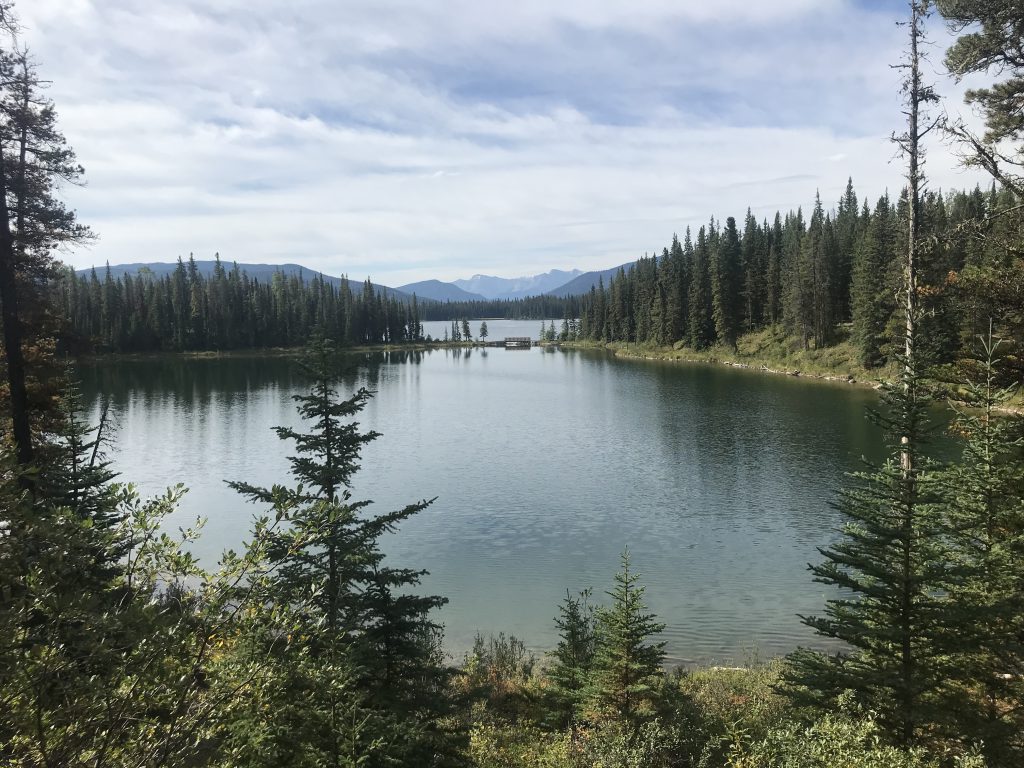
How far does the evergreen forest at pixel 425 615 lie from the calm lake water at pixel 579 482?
279 cm

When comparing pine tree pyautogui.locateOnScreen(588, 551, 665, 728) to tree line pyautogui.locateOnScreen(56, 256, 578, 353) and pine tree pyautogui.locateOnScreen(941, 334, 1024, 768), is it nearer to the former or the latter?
pine tree pyautogui.locateOnScreen(941, 334, 1024, 768)

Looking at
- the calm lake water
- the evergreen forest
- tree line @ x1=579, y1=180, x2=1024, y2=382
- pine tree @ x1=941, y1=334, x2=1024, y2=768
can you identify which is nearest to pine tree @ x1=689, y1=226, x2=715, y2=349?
tree line @ x1=579, y1=180, x2=1024, y2=382

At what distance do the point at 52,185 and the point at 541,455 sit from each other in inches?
1166

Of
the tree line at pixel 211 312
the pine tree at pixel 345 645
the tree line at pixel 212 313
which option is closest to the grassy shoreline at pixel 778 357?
the pine tree at pixel 345 645

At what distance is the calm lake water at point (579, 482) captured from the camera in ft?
63.9

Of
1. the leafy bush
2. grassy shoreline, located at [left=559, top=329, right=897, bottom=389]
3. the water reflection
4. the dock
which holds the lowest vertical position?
the water reflection

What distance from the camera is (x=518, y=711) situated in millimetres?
12766

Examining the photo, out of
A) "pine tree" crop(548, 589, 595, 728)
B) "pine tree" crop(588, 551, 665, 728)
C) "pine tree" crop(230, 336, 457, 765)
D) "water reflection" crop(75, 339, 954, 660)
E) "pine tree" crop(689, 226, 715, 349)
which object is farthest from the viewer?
"pine tree" crop(689, 226, 715, 349)

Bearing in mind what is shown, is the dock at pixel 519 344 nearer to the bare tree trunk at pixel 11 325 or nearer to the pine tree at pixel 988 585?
the bare tree trunk at pixel 11 325

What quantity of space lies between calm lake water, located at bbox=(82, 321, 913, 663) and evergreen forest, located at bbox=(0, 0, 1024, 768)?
2.79 metres

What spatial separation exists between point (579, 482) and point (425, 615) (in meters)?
21.3

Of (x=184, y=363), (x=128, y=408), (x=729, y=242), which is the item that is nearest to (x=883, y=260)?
(x=729, y=242)

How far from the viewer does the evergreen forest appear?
4.08m

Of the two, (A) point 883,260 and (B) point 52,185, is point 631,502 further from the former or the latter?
(A) point 883,260
